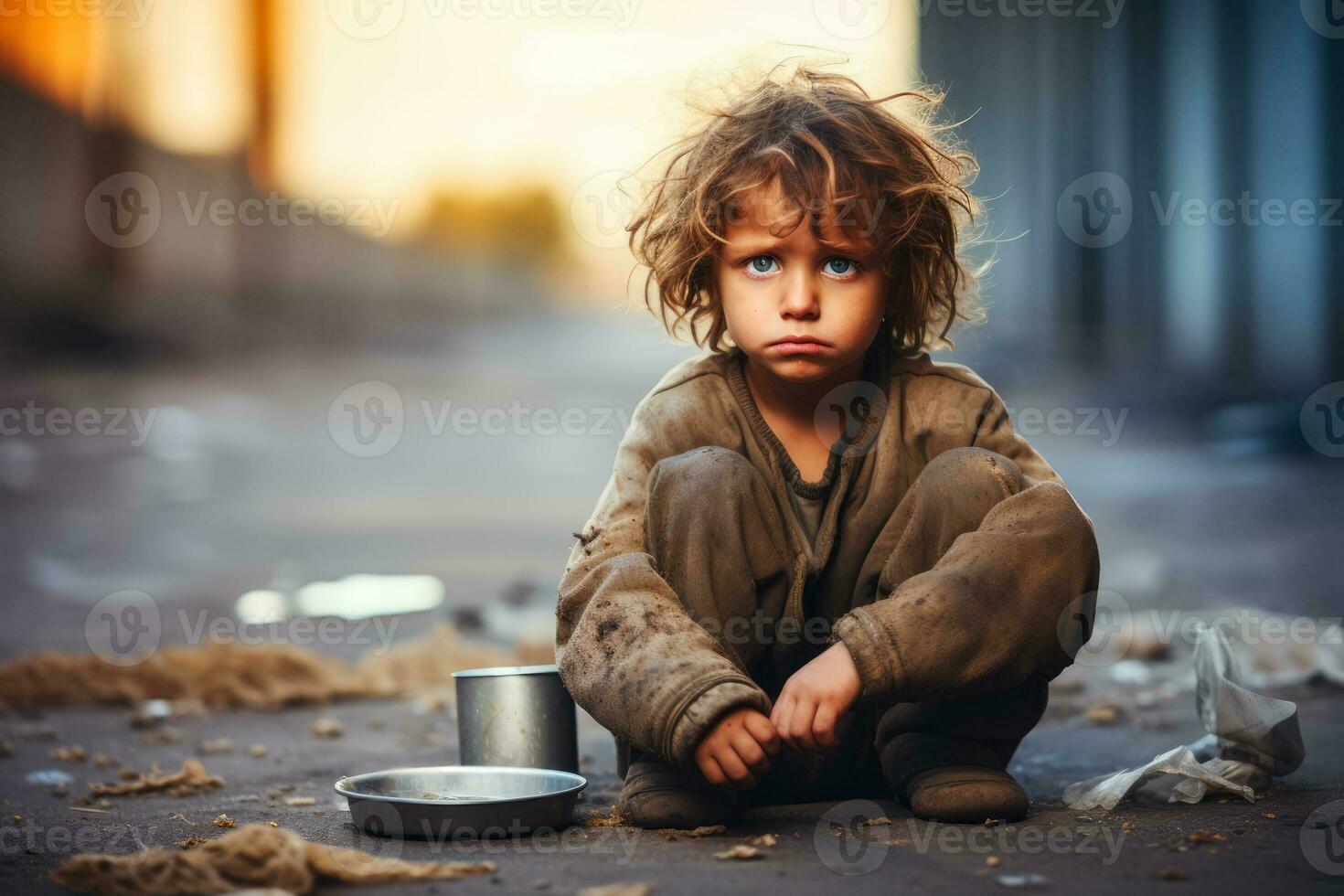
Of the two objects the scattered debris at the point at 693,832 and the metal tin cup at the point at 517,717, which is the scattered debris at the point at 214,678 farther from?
the scattered debris at the point at 693,832

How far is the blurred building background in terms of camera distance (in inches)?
244

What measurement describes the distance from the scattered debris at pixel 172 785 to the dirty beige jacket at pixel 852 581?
2.53ft

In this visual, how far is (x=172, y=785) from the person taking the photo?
2.14 m

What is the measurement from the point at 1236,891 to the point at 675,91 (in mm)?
1589

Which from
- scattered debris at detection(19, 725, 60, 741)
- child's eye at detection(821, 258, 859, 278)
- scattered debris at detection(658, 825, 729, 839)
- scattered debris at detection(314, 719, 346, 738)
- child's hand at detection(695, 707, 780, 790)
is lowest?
scattered debris at detection(314, 719, 346, 738)

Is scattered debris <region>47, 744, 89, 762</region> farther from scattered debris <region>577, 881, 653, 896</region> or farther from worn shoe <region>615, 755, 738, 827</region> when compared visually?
scattered debris <region>577, 881, 653, 896</region>

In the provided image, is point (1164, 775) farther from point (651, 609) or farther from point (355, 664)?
point (355, 664)

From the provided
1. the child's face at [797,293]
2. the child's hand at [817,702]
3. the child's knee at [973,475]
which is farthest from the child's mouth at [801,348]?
the child's hand at [817,702]

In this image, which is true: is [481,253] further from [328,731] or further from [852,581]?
[852,581]

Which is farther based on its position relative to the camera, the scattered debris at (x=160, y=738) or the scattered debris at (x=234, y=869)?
the scattered debris at (x=160, y=738)

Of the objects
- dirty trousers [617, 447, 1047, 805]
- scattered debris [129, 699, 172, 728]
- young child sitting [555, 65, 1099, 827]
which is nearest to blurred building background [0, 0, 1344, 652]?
scattered debris [129, 699, 172, 728]

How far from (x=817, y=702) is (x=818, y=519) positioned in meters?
0.43

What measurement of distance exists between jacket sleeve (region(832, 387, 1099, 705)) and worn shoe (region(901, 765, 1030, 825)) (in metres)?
0.13

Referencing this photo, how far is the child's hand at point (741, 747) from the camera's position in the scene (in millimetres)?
1514
